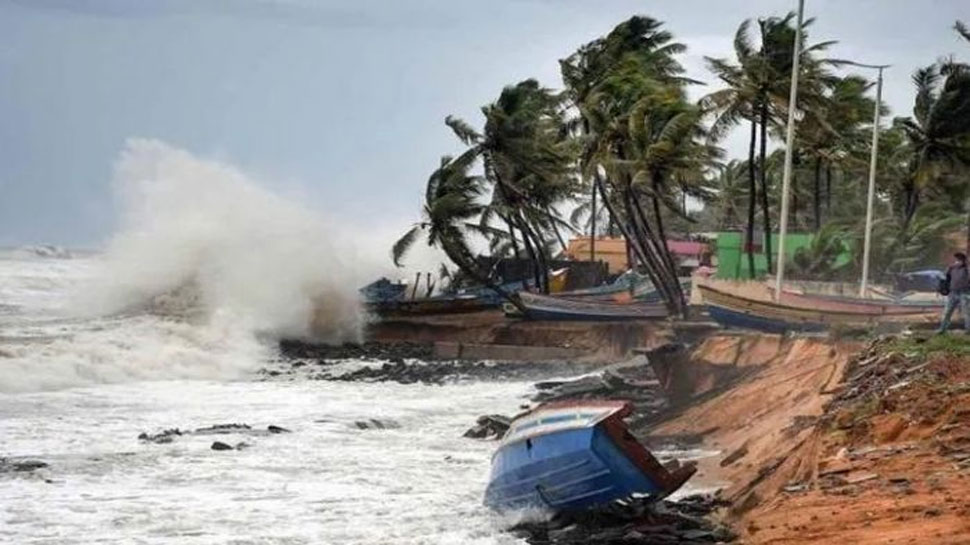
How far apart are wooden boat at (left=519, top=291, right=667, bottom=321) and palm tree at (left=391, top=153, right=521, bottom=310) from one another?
8.88ft

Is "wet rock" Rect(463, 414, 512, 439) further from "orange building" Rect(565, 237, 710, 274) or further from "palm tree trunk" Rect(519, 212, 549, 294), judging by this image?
"orange building" Rect(565, 237, 710, 274)

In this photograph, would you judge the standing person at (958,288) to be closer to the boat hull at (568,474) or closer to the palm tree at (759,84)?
the boat hull at (568,474)

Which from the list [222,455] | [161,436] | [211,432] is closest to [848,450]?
[222,455]

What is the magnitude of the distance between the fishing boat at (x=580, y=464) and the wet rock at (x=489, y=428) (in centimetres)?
623

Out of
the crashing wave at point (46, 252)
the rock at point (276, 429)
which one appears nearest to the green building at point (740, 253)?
the rock at point (276, 429)

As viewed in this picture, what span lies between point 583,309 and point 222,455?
22430 millimetres

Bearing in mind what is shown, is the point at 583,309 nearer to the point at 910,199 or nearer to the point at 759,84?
the point at 759,84

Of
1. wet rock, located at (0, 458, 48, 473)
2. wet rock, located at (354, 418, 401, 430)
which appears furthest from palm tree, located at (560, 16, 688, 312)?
wet rock, located at (0, 458, 48, 473)

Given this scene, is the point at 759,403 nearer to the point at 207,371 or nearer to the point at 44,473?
the point at 44,473

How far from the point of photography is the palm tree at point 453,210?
41.9 meters

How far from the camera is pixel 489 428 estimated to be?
1934 cm

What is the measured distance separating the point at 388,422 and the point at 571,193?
28641 mm

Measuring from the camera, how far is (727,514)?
11320mm

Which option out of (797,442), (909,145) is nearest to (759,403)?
(797,442)
